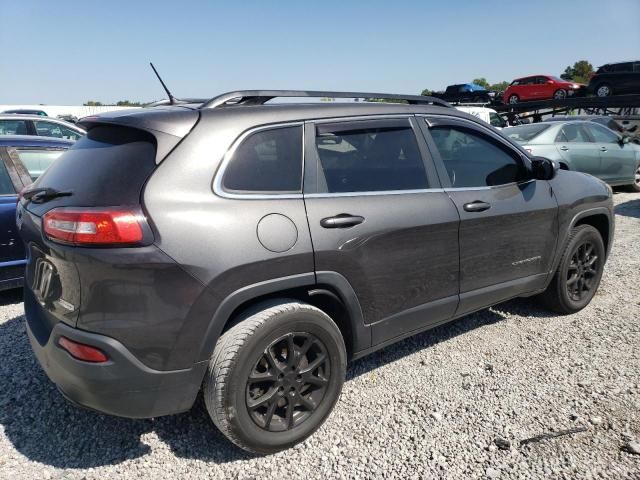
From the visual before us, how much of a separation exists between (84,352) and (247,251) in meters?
0.80

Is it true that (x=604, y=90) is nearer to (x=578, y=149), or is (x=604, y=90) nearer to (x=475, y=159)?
(x=578, y=149)

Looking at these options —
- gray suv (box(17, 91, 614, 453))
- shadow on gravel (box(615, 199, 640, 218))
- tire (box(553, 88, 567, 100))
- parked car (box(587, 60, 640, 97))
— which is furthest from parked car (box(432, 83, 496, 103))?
gray suv (box(17, 91, 614, 453))

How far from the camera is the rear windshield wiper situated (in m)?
2.25

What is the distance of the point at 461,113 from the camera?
10.8 ft

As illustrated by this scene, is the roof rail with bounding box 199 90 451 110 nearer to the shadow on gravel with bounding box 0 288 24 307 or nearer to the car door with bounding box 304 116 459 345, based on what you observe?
the car door with bounding box 304 116 459 345

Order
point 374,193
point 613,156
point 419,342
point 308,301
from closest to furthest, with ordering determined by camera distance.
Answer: point 308,301 → point 374,193 → point 419,342 → point 613,156

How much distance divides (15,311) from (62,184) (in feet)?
8.21

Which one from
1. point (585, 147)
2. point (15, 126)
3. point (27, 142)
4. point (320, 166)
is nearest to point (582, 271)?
point (320, 166)

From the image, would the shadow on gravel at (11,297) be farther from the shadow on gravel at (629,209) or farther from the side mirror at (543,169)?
the shadow on gravel at (629,209)

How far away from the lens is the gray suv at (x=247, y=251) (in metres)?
2.02

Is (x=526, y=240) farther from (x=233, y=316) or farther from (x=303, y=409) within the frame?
(x=233, y=316)

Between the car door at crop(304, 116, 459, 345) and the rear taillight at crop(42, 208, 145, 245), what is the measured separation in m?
0.82

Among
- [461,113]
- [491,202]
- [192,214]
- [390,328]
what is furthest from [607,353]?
[192,214]

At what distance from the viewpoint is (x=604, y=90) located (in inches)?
818
